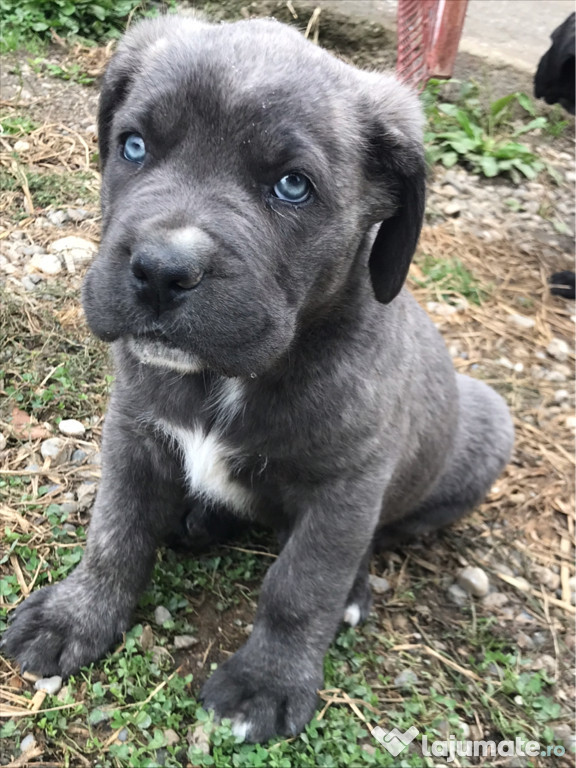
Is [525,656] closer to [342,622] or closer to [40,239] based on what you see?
[342,622]

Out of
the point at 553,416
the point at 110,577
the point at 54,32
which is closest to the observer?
the point at 110,577

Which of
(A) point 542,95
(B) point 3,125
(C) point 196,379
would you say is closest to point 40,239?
(B) point 3,125

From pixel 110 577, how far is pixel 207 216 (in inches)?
56.8

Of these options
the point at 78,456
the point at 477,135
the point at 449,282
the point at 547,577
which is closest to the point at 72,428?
the point at 78,456

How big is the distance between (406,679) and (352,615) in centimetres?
32

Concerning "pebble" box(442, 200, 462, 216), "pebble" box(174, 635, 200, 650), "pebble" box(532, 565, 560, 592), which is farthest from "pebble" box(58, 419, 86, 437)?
"pebble" box(442, 200, 462, 216)

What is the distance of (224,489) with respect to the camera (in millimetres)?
2885

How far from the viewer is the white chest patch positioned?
8.94 ft

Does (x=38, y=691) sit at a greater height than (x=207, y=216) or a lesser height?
lesser

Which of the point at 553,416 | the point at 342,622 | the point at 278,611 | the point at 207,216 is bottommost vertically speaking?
the point at 553,416

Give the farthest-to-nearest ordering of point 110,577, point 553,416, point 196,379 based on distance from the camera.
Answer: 1. point 553,416
2. point 110,577
3. point 196,379

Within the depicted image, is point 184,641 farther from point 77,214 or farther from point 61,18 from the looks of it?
point 61,18

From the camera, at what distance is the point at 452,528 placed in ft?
13.5

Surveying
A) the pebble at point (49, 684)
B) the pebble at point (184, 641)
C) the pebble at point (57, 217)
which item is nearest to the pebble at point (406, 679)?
the pebble at point (184, 641)
